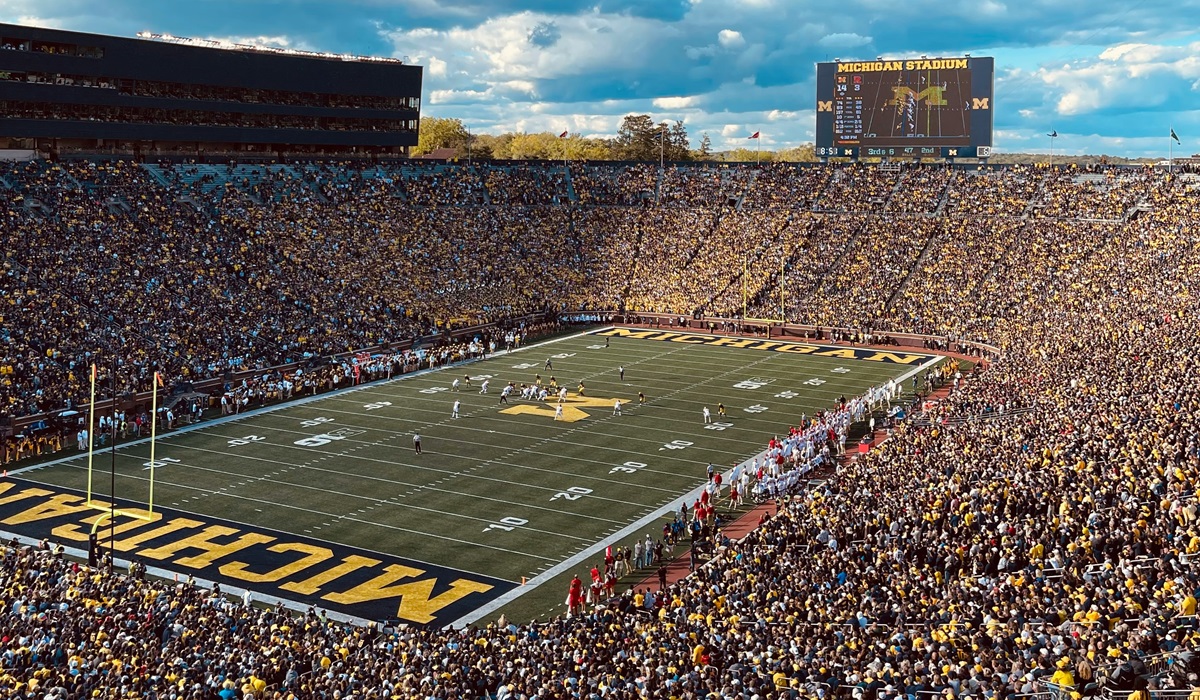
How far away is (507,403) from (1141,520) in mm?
27043

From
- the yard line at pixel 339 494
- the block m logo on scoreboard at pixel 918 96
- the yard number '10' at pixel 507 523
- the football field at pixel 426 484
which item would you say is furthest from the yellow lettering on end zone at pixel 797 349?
the yard line at pixel 339 494

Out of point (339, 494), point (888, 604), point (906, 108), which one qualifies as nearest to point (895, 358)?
point (906, 108)

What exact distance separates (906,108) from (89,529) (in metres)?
54.9

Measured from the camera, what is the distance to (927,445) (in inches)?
1154

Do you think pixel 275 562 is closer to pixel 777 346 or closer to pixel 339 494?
pixel 339 494

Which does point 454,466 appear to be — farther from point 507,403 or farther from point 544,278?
point 544,278

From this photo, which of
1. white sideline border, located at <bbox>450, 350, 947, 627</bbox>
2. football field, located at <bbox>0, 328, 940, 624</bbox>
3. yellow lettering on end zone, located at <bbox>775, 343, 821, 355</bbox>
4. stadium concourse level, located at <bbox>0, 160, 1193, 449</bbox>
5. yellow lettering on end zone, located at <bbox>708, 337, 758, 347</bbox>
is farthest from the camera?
yellow lettering on end zone, located at <bbox>708, 337, 758, 347</bbox>

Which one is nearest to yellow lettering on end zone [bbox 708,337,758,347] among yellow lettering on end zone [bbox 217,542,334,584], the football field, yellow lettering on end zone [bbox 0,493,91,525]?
the football field

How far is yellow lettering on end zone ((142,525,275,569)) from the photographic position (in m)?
25.8

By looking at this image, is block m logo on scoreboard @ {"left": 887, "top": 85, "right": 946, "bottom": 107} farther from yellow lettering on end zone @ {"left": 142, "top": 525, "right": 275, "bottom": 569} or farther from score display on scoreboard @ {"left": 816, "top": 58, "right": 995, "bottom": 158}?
yellow lettering on end zone @ {"left": 142, "top": 525, "right": 275, "bottom": 569}

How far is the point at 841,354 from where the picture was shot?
179ft

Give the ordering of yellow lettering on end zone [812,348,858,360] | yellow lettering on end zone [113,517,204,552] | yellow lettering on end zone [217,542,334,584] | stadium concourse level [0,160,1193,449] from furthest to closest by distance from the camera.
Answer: yellow lettering on end zone [812,348,858,360]
stadium concourse level [0,160,1193,449]
yellow lettering on end zone [113,517,204,552]
yellow lettering on end zone [217,542,334,584]

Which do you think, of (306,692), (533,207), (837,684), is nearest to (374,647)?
→ (306,692)

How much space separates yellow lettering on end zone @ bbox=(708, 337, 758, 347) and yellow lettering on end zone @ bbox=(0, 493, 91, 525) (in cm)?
3411
